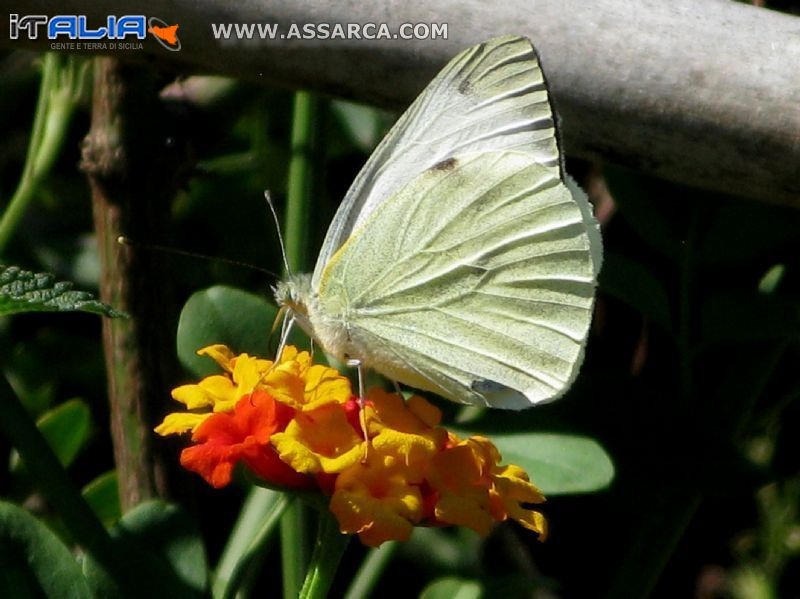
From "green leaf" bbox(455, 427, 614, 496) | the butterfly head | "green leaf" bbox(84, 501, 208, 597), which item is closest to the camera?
"green leaf" bbox(84, 501, 208, 597)

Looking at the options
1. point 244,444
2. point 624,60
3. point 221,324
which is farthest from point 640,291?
point 244,444

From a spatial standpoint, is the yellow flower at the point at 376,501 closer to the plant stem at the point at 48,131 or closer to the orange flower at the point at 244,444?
the orange flower at the point at 244,444

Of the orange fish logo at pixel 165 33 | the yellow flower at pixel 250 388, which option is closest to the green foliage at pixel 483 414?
the yellow flower at pixel 250 388

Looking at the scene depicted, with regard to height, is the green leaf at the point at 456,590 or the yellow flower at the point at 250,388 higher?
the yellow flower at the point at 250,388

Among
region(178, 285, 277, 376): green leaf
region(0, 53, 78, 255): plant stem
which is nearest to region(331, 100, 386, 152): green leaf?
region(0, 53, 78, 255): plant stem

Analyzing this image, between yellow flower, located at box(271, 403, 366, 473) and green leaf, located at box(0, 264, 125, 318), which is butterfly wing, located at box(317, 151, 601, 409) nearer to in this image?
yellow flower, located at box(271, 403, 366, 473)

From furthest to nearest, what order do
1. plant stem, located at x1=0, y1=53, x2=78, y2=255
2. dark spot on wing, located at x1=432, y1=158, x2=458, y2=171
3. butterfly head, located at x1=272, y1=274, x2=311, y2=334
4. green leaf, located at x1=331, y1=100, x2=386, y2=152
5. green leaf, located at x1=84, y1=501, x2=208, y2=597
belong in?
green leaf, located at x1=331, y1=100, x2=386, y2=152 < plant stem, located at x1=0, y1=53, x2=78, y2=255 < dark spot on wing, located at x1=432, y1=158, x2=458, y2=171 < butterfly head, located at x1=272, y1=274, x2=311, y2=334 < green leaf, located at x1=84, y1=501, x2=208, y2=597

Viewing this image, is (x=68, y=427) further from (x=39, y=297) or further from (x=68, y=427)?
(x=39, y=297)
